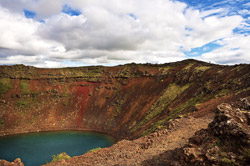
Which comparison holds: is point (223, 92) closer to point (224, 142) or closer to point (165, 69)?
point (224, 142)

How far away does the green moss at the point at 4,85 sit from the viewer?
62.7 meters

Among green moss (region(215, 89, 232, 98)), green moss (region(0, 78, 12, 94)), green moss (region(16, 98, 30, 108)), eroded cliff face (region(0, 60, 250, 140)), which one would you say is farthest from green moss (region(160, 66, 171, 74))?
green moss (region(0, 78, 12, 94))

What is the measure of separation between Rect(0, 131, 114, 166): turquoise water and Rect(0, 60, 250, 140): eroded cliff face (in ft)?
14.1

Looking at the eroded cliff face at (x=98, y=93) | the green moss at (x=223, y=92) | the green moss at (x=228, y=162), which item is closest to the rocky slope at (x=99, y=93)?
the eroded cliff face at (x=98, y=93)

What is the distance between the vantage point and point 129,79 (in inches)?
2569

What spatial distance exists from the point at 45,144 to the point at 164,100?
34909 millimetres

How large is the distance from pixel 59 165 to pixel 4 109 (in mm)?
57638

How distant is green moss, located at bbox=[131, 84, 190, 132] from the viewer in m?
41.7

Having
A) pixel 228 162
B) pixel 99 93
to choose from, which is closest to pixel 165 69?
pixel 99 93

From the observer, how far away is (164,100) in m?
45.4

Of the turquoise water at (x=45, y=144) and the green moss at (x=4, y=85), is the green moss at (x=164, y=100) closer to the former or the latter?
the turquoise water at (x=45, y=144)

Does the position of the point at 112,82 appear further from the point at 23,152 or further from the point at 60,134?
the point at 23,152

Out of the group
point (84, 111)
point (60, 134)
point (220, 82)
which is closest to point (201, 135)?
point (220, 82)

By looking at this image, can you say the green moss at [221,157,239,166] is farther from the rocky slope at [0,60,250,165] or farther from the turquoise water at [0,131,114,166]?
the turquoise water at [0,131,114,166]
